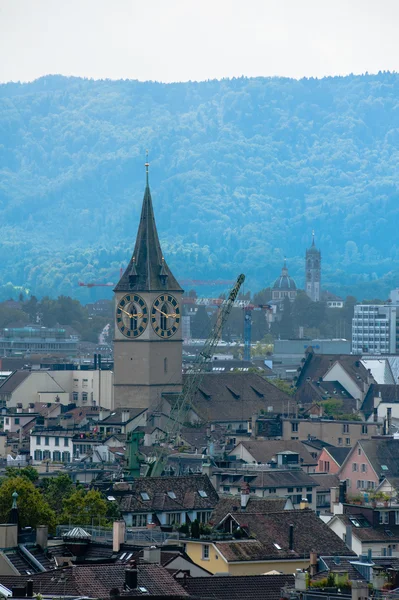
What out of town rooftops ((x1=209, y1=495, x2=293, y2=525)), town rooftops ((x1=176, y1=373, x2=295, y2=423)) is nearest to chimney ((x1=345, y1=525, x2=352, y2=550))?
town rooftops ((x1=209, y1=495, x2=293, y2=525))

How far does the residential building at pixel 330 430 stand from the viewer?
322 ft

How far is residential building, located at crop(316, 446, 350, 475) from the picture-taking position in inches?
3410

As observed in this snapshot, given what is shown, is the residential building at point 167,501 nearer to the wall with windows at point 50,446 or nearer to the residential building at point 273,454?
the residential building at point 273,454

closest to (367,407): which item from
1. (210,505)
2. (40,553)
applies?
(210,505)

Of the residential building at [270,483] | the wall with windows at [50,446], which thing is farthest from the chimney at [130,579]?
the wall with windows at [50,446]

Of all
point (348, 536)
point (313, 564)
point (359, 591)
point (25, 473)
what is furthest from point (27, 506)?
point (359, 591)

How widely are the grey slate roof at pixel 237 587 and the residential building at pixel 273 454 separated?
1582 inches

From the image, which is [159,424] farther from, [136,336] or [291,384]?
[291,384]

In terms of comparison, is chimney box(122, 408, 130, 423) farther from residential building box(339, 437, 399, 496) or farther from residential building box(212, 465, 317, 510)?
residential building box(212, 465, 317, 510)

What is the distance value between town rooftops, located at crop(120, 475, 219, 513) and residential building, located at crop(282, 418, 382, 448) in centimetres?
3593

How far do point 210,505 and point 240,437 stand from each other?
3728 cm

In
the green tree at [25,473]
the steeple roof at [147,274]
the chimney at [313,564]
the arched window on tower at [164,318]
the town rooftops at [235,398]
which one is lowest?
the chimney at [313,564]

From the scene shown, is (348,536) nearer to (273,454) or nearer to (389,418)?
(273,454)

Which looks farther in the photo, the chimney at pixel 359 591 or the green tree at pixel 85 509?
the green tree at pixel 85 509
